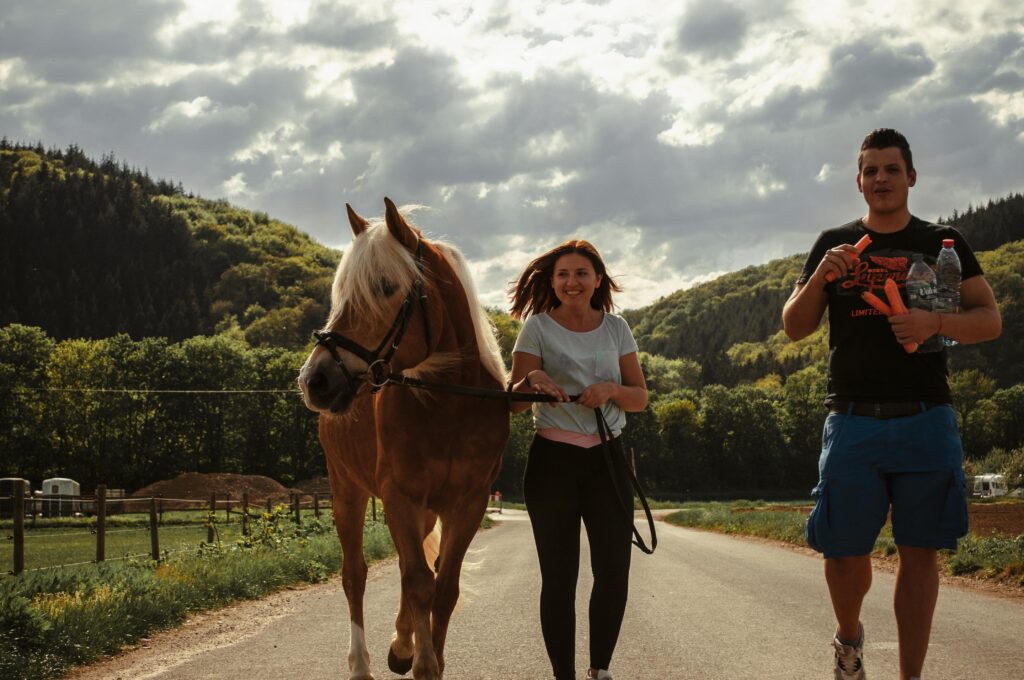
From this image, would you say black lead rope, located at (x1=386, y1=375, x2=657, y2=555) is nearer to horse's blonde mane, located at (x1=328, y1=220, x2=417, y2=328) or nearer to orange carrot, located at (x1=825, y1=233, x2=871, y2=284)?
horse's blonde mane, located at (x1=328, y1=220, x2=417, y2=328)

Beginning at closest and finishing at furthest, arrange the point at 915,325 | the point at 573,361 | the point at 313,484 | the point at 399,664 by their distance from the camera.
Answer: the point at 915,325 → the point at 573,361 → the point at 399,664 → the point at 313,484

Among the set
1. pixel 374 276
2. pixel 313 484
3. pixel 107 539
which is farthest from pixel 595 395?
pixel 313 484

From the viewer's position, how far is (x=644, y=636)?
7.31 meters

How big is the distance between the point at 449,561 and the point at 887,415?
2.21 metres

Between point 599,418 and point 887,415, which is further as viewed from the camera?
point 599,418

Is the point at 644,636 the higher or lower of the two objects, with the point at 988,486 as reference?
higher

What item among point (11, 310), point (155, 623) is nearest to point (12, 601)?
point (155, 623)

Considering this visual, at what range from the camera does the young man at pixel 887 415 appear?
139 inches

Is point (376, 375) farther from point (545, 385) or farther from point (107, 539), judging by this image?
point (107, 539)

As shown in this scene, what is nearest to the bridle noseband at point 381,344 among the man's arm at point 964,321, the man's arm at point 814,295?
the man's arm at point 814,295

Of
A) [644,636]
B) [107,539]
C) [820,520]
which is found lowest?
[107,539]

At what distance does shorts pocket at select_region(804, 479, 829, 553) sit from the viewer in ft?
12.0

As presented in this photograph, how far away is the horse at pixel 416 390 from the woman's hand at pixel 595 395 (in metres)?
0.68

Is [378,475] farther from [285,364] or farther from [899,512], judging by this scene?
[285,364]
